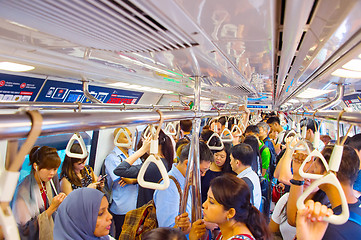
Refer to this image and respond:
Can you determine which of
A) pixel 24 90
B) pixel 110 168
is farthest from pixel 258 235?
pixel 24 90

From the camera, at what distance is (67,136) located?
17.5 ft

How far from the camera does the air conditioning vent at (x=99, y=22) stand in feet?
2.50

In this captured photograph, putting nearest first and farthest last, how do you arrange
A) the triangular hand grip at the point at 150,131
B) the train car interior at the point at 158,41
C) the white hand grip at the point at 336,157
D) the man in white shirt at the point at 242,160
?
the train car interior at the point at 158,41
the white hand grip at the point at 336,157
the triangular hand grip at the point at 150,131
the man in white shirt at the point at 242,160

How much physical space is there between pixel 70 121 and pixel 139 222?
5.65ft

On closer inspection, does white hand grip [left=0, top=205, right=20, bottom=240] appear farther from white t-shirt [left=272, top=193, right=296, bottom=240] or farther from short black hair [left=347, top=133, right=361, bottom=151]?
short black hair [left=347, top=133, right=361, bottom=151]

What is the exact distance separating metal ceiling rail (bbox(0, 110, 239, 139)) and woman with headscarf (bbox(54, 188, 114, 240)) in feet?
4.84

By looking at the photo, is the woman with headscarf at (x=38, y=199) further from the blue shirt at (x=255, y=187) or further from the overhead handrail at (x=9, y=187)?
the overhead handrail at (x=9, y=187)

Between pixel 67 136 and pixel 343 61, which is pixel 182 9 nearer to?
pixel 343 61

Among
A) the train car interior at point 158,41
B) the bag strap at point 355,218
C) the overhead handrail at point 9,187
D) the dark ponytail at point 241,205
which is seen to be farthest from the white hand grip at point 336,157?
the dark ponytail at point 241,205

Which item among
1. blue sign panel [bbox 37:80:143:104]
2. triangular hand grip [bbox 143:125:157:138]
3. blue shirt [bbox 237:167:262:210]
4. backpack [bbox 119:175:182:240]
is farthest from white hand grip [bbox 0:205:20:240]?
blue sign panel [bbox 37:80:143:104]

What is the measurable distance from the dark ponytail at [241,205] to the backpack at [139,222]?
1.74 feet

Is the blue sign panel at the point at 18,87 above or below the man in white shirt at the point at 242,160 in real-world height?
above

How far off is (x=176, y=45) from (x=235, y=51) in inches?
15.0

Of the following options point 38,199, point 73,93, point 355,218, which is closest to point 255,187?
point 355,218
